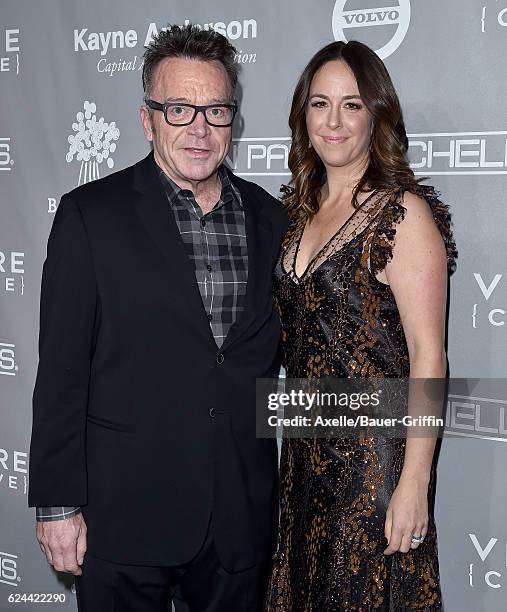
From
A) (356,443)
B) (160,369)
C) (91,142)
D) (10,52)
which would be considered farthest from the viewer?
(10,52)

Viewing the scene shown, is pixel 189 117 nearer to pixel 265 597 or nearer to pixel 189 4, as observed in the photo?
pixel 189 4

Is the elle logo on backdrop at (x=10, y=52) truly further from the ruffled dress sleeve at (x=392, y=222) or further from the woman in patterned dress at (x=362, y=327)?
the ruffled dress sleeve at (x=392, y=222)

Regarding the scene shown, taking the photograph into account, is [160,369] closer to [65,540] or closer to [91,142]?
[65,540]

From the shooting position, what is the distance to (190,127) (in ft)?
6.37

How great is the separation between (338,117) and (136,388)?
2.74 ft

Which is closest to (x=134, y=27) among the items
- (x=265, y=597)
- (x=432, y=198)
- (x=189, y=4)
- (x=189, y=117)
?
(x=189, y=4)

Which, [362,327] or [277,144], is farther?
[277,144]

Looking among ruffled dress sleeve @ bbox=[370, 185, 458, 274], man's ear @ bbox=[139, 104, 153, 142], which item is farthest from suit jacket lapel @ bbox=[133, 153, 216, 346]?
ruffled dress sleeve @ bbox=[370, 185, 458, 274]

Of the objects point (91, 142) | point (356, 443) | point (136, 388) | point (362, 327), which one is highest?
point (91, 142)

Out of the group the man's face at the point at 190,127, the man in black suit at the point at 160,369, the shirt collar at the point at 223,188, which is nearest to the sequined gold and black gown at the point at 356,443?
the man in black suit at the point at 160,369

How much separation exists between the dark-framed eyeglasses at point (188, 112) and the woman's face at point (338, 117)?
0.84 ft

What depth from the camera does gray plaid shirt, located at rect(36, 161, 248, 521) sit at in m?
1.91

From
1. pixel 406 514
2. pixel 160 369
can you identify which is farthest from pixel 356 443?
pixel 160 369

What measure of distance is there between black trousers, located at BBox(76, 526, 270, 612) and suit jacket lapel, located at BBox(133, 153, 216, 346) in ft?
1.76
